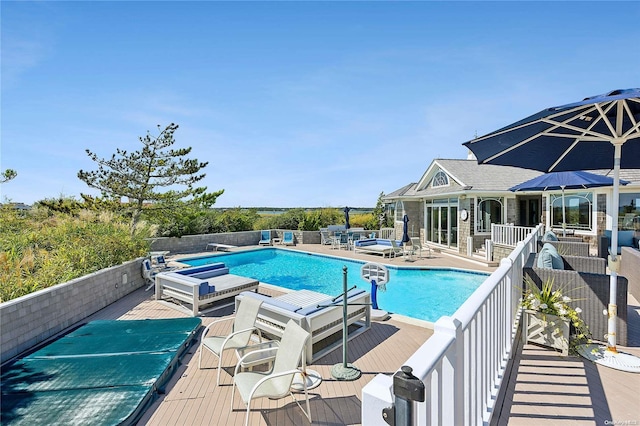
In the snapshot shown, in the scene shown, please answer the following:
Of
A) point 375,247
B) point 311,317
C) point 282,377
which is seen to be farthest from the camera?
point 375,247

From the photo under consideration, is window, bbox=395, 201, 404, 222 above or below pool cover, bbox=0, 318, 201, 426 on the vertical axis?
above

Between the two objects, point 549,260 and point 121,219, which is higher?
point 121,219

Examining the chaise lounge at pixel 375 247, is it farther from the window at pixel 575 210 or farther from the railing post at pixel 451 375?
the railing post at pixel 451 375

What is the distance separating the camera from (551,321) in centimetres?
353

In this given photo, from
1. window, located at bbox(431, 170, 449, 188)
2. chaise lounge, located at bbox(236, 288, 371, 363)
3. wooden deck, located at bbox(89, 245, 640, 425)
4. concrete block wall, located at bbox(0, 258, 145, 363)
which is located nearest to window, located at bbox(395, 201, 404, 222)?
window, located at bbox(431, 170, 449, 188)

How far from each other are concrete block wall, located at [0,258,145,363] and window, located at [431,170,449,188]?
14.0 m

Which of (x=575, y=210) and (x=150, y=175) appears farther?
(x=150, y=175)

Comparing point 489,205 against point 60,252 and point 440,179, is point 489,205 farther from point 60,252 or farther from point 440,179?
point 60,252

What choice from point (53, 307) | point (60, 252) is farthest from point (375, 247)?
point (53, 307)

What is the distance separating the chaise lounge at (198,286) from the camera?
6504mm

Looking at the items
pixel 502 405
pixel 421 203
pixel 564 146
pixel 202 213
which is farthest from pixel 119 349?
pixel 421 203

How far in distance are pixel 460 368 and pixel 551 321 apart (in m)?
2.75

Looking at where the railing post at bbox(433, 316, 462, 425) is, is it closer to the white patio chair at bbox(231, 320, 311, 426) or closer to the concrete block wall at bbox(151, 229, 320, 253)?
the white patio chair at bbox(231, 320, 311, 426)

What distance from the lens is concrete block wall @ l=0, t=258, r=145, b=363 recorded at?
474 centimetres
